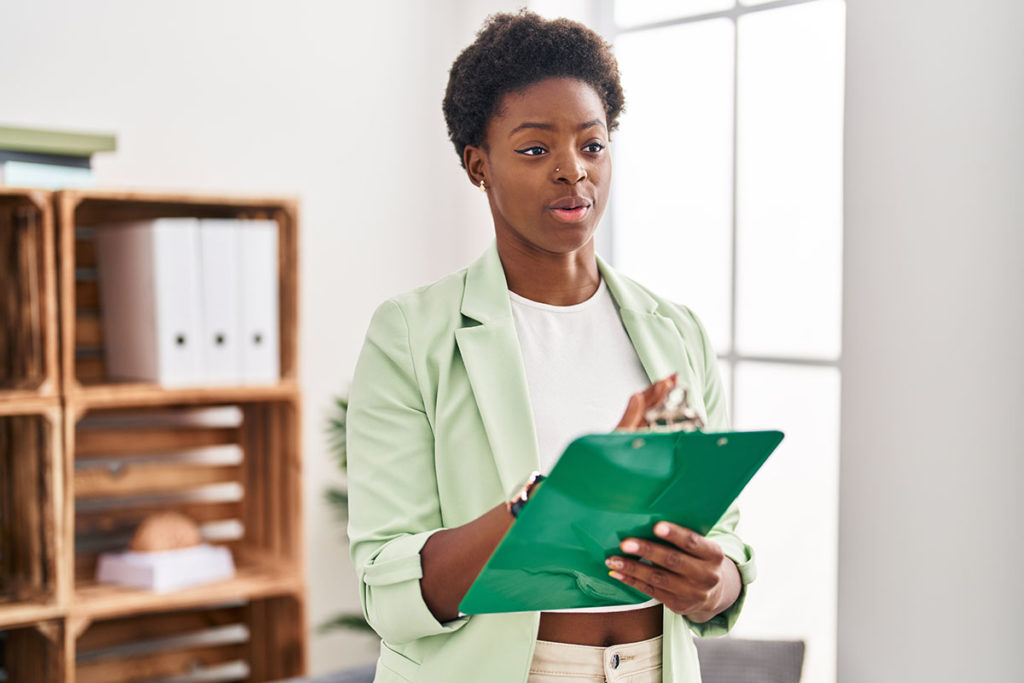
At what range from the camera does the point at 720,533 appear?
1152 millimetres

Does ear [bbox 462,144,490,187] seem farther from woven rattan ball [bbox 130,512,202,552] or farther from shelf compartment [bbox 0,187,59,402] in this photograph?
woven rattan ball [bbox 130,512,202,552]

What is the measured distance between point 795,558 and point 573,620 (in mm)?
1297

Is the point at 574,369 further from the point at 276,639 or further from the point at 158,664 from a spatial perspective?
the point at 158,664

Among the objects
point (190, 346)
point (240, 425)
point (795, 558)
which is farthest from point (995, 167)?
point (240, 425)

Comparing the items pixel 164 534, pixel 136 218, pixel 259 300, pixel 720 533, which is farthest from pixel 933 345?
pixel 136 218

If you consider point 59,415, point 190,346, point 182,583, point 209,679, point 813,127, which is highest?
point 813,127

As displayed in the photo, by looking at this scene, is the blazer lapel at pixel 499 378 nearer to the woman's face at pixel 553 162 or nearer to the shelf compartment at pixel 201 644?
the woman's face at pixel 553 162

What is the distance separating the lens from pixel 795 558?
2213 mm

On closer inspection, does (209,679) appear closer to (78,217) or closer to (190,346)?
(190,346)

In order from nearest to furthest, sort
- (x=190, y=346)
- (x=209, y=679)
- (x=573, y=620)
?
(x=573, y=620), (x=190, y=346), (x=209, y=679)

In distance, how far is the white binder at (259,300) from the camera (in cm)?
218

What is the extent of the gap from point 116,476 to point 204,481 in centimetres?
20

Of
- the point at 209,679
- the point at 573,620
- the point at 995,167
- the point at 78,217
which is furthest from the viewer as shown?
the point at 209,679

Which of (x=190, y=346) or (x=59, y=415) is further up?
(x=190, y=346)
